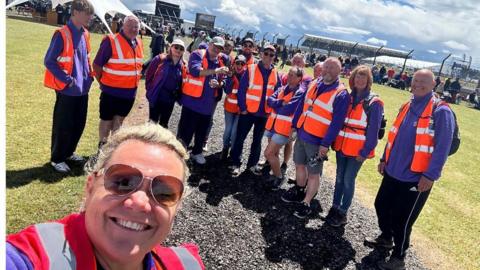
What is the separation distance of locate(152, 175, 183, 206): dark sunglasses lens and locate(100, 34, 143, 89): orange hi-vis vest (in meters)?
4.38

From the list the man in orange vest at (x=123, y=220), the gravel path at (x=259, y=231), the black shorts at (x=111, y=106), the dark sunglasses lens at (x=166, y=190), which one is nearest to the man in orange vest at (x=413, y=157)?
the gravel path at (x=259, y=231)

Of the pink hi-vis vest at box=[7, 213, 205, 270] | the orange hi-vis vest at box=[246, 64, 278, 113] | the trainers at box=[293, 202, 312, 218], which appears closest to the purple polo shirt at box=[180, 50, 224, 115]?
the orange hi-vis vest at box=[246, 64, 278, 113]

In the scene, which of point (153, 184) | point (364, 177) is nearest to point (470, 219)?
point (364, 177)

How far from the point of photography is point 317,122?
17.2ft

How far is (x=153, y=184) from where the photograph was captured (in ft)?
5.49

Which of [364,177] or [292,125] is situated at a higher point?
[292,125]

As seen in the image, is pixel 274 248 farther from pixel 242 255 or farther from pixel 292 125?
pixel 292 125

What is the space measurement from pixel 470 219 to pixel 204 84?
5899mm

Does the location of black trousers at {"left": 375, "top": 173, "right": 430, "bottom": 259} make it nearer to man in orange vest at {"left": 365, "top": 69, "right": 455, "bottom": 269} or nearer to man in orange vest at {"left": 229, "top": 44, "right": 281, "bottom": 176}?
man in orange vest at {"left": 365, "top": 69, "right": 455, "bottom": 269}

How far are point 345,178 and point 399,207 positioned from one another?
94cm

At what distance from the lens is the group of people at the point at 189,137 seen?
154cm

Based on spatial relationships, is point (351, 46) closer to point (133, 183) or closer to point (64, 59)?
point (64, 59)

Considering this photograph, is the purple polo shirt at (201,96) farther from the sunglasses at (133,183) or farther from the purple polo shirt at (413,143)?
the sunglasses at (133,183)

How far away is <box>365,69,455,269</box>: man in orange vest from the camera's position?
4.20m
